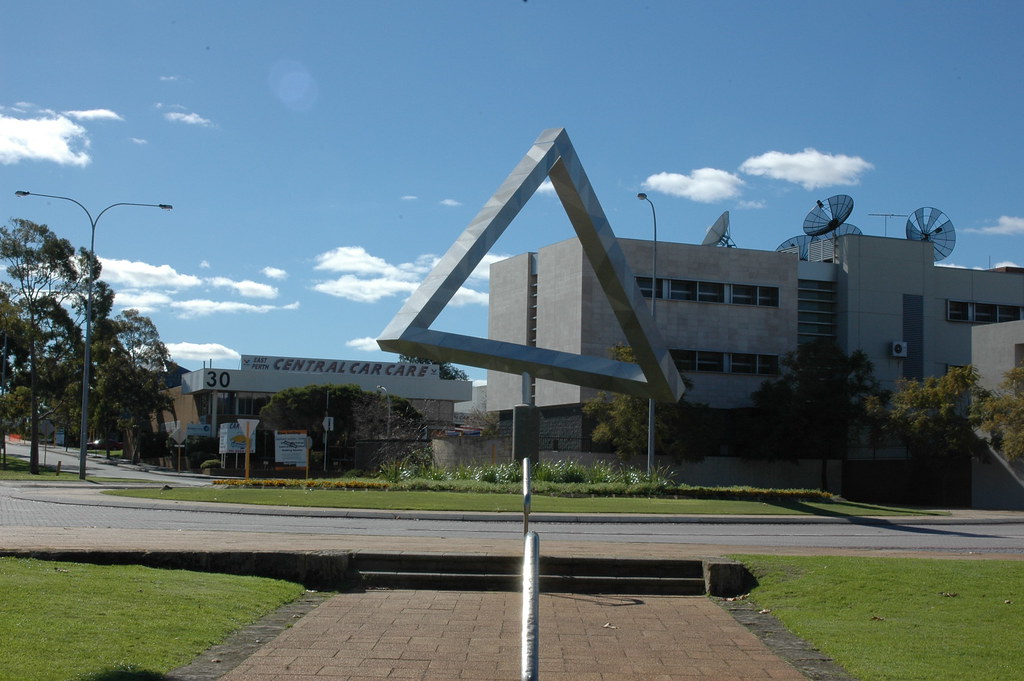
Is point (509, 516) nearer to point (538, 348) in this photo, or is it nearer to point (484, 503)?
point (484, 503)

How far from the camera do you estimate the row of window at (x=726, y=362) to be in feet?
168

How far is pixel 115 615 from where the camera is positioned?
25.4 ft

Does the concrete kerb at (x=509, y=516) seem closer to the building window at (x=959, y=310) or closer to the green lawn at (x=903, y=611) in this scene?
the green lawn at (x=903, y=611)

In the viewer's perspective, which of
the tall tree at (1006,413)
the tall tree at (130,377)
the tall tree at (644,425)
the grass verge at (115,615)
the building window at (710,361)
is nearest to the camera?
the grass verge at (115,615)

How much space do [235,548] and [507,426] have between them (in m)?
45.7

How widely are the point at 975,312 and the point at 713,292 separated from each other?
14625 millimetres

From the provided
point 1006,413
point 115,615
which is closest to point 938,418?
point 1006,413

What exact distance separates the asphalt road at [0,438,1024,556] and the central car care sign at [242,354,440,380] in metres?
50.5

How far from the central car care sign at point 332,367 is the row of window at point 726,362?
31.7 m

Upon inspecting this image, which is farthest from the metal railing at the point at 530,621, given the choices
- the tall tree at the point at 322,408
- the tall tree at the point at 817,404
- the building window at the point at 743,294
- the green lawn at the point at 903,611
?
the tall tree at the point at 322,408

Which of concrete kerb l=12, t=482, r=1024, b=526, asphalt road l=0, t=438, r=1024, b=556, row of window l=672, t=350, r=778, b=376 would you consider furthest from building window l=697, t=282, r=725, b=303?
asphalt road l=0, t=438, r=1024, b=556

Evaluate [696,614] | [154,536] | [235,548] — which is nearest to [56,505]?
[154,536]

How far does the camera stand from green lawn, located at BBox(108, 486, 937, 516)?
23625 millimetres

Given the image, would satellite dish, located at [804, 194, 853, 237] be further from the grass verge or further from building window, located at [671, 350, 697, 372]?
the grass verge
